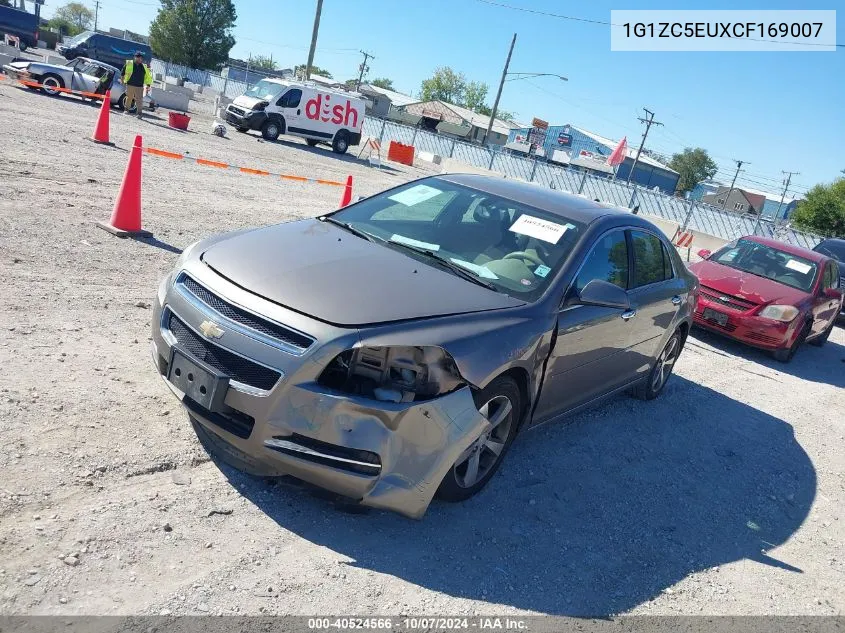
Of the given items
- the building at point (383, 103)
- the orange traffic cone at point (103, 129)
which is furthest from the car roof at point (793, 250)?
the building at point (383, 103)

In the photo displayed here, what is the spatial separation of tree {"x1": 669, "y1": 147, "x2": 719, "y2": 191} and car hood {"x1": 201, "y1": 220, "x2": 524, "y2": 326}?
132 m

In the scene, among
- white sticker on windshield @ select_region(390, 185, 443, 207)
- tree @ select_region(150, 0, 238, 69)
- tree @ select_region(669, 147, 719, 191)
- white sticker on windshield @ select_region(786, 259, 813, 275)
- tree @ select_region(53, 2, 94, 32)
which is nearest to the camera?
white sticker on windshield @ select_region(390, 185, 443, 207)

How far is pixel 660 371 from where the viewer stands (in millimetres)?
6641

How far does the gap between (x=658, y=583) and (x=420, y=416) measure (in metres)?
1.65

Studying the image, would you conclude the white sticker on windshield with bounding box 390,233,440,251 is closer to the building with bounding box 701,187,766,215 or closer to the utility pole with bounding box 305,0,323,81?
the utility pole with bounding box 305,0,323,81

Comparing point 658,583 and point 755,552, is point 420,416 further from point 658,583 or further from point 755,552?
point 755,552

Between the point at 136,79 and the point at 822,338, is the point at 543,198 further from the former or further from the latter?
the point at 136,79

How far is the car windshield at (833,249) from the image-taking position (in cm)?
1715

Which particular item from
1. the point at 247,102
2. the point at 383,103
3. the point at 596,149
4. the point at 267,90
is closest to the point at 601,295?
the point at 247,102

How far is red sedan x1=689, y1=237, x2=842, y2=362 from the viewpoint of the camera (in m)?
9.51

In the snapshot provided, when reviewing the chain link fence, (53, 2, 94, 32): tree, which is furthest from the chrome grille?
(53, 2, 94, 32): tree

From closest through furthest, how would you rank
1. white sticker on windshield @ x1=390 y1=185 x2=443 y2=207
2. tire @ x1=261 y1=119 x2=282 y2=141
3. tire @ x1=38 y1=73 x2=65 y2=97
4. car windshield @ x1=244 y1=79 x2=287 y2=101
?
1. white sticker on windshield @ x1=390 y1=185 x2=443 y2=207
2. tire @ x1=38 y1=73 x2=65 y2=97
3. tire @ x1=261 y1=119 x2=282 y2=141
4. car windshield @ x1=244 y1=79 x2=287 y2=101

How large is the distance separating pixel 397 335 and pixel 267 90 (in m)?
24.8

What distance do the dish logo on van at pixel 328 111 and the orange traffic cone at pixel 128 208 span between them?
19.8m
